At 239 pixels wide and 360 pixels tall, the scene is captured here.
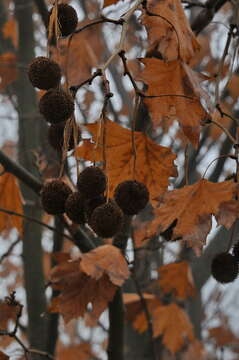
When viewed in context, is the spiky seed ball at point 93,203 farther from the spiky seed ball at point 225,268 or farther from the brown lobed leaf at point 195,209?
the spiky seed ball at point 225,268

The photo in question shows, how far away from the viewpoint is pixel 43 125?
289 cm

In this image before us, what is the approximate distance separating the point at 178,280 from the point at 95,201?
1328 millimetres

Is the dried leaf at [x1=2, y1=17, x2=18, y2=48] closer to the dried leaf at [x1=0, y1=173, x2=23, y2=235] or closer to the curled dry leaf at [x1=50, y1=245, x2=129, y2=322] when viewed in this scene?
the dried leaf at [x1=0, y1=173, x2=23, y2=235]

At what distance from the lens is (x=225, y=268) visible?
157cm

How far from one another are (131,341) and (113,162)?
1.63 metres

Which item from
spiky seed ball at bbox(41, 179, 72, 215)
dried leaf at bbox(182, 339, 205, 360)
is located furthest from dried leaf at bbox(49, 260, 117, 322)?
dried leaf at bbox(182, 339, 205, 360)

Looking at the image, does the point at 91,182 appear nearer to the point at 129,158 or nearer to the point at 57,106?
the point at 57,106

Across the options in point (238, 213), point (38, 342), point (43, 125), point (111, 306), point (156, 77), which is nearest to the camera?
point (238, 213)

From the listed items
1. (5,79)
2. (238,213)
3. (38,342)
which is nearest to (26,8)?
(5,79)

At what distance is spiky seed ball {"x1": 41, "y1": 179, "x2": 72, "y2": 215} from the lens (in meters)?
1.28

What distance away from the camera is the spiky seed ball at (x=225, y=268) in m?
1.56

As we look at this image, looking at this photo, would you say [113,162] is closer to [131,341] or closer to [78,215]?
[78,215]

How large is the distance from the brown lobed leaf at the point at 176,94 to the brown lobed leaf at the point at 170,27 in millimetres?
40

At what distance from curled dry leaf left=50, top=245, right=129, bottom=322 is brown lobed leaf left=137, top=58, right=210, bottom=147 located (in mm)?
492
